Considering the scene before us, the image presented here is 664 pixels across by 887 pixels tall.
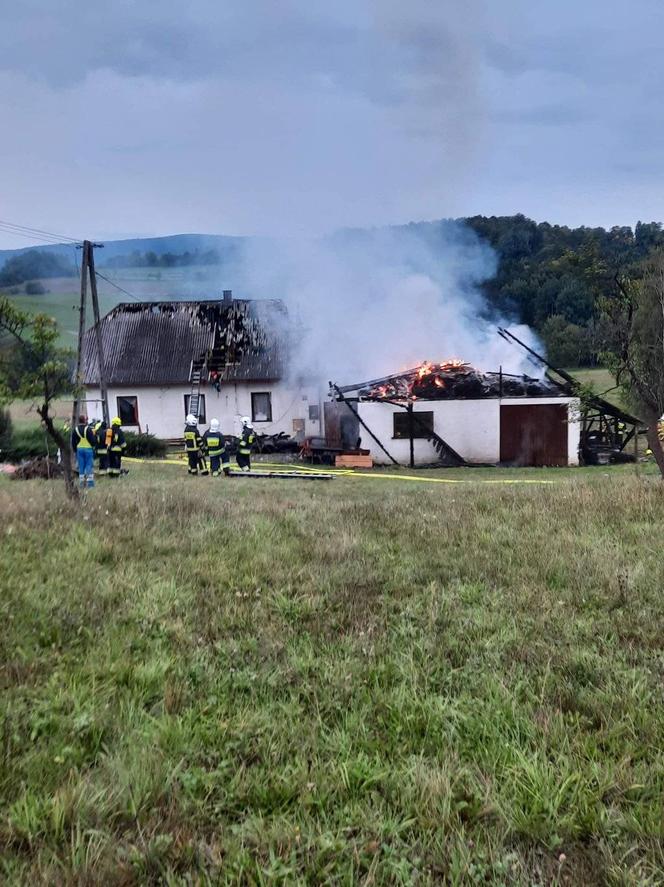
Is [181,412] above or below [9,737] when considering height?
above

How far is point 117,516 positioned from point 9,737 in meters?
3.58

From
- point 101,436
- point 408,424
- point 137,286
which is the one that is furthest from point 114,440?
point 137,286

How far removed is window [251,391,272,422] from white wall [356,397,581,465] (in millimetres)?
5651

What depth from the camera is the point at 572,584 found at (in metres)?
4.39

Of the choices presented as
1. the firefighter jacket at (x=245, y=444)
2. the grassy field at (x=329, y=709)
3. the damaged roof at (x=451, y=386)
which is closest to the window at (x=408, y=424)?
the damaged roof at (x=451, y=386)

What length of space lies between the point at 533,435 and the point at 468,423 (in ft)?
7.91

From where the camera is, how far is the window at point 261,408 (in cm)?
2659

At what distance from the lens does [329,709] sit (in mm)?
2900

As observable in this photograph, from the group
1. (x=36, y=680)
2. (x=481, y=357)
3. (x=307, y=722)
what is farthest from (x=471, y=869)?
(x=481, y=357)

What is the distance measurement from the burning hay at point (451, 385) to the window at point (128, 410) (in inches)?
407

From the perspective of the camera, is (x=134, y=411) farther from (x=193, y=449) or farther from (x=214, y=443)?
(x=214, y=443)

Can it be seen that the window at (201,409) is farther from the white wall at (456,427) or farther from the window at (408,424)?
the window at (408,424)

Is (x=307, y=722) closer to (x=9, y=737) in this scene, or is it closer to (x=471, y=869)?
(x=471, y=869)

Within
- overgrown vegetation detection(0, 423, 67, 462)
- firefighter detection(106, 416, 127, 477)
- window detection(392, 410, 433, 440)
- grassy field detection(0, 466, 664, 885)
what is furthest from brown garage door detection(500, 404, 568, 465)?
grassy field detection(0, 466, 664, 885)
